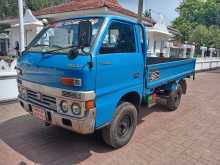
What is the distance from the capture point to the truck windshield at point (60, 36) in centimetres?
330

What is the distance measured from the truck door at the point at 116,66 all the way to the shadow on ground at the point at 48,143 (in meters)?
0.87

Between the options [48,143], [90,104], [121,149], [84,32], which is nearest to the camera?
[84,32]

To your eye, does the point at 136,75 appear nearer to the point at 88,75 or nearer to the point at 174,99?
the point at 88,75

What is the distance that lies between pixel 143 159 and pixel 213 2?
2277 inches

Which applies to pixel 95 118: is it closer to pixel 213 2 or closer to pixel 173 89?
pixel 173 89

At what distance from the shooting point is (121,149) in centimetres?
385

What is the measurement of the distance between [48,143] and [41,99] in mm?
1027

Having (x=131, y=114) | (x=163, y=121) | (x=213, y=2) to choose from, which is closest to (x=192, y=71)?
(x=163, y=121)

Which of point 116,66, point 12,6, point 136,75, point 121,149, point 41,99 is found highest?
point 12,6

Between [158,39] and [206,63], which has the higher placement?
[158,39]

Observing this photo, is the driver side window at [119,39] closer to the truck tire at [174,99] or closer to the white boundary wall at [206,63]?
the truck tire at [174,99]

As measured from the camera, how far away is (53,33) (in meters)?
3.81

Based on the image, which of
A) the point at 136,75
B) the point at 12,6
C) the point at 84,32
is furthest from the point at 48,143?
the point at 12,6

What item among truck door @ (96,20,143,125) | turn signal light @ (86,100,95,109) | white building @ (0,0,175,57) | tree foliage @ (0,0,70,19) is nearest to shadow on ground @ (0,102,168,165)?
truck door @ (96,20,143,125)
